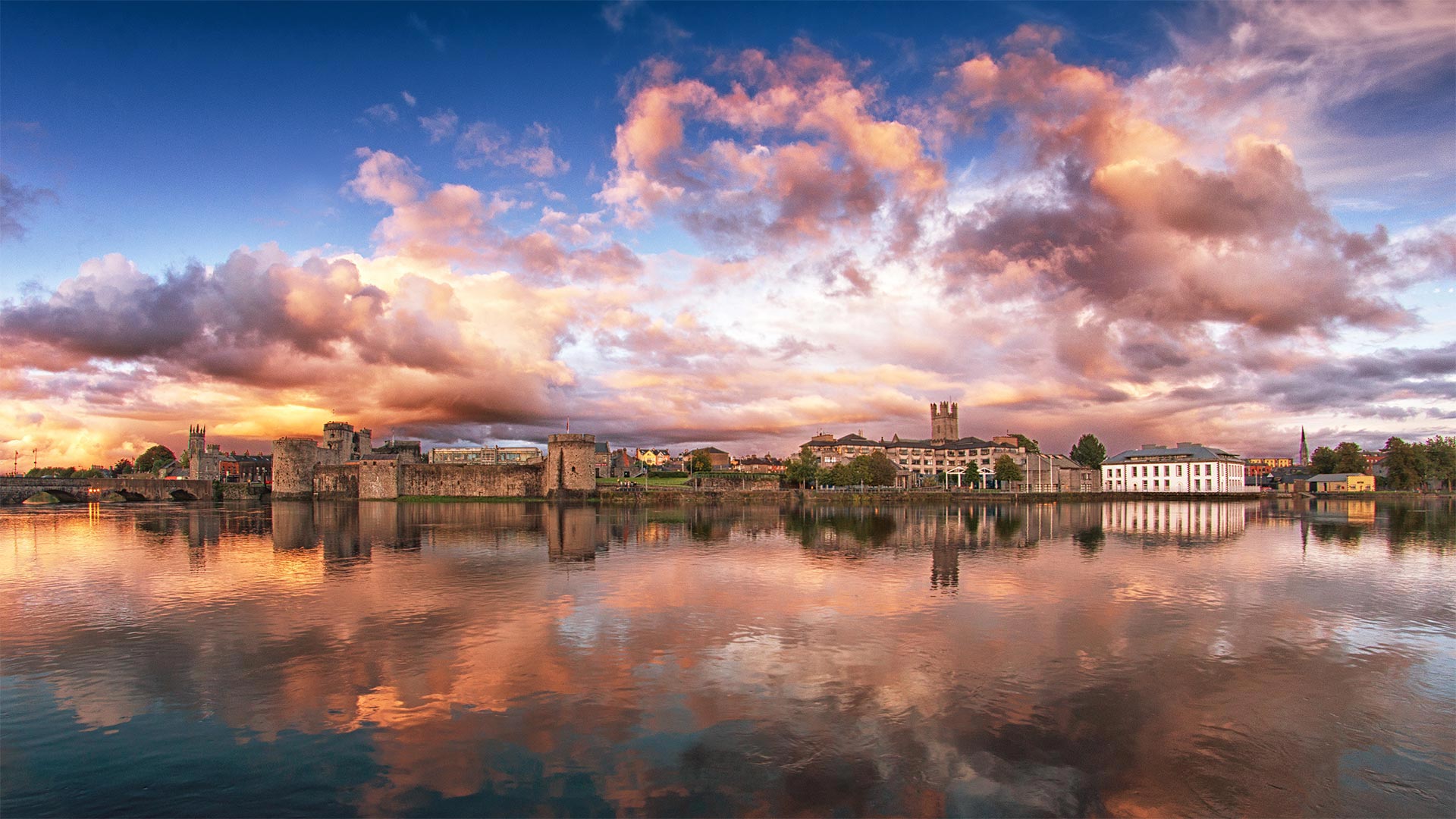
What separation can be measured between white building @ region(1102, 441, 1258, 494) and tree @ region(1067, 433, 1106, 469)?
102 inches

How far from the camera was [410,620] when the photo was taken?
44.2 ft

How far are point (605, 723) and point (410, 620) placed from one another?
275 inches

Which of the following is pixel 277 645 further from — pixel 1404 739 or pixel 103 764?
pixel 1404 739

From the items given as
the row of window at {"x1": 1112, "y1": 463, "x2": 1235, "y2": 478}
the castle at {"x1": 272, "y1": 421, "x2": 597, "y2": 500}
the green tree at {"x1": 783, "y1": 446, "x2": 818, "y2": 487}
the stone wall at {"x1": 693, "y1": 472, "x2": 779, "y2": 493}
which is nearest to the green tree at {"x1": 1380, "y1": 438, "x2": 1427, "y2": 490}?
the row of window at {"x1": 1112, "y1": 463, "x2": 1235, "y2": 478}

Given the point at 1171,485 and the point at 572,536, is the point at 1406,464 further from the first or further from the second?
the point at 572,536

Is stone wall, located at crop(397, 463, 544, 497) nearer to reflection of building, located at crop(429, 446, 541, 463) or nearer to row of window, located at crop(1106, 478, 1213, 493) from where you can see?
reflection of building, located at crop(429, 446, 541, 463)

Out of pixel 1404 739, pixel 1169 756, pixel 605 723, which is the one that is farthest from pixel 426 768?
pixel 1404 739

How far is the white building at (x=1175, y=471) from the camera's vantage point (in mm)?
99312

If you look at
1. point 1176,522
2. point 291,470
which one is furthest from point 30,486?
point 1176,522

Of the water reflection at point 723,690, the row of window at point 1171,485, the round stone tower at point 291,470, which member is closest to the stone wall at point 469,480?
the round stone tower at point 291,470

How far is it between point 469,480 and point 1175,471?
98.2 metres

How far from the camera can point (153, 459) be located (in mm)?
131000

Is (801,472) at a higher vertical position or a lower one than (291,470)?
lower

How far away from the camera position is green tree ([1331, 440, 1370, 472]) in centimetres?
11338
